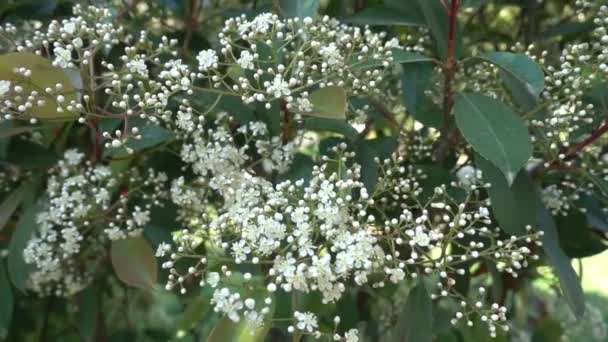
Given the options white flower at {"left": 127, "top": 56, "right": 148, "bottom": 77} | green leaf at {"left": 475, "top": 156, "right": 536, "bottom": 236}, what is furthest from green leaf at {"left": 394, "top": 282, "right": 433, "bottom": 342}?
white flower at {"left": 127, "top": 56, "right": 148, "bottom": 77}

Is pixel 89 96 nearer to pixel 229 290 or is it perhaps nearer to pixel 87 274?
pixel 229 290

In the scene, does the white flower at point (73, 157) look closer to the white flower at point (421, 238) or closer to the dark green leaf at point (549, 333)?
the white flower at point (421, 238)

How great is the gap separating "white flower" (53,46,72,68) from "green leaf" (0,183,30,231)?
1.66 feet

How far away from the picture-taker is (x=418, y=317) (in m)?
1.30

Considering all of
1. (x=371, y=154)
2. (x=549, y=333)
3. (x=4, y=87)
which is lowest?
(x=549, y=333)

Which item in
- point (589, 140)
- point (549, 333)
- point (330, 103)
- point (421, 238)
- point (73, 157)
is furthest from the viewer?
point (549, 333)

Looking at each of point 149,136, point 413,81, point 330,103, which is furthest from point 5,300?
point 413,81

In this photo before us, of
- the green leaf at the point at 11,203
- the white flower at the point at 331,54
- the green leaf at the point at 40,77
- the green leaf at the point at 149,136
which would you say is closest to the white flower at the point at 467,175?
the white flower at the point at 331,54

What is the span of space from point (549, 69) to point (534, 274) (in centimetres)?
78

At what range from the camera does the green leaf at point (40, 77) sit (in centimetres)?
128

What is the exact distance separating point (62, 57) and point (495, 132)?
2.51ft

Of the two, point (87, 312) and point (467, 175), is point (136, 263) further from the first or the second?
point (467, 175)

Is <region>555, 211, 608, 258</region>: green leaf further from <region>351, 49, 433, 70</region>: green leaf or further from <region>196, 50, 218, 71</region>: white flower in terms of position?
<region>196, 50, 218, 71</region>: white flower

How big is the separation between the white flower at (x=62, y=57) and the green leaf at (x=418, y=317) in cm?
76
